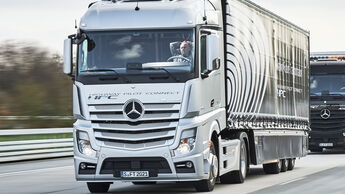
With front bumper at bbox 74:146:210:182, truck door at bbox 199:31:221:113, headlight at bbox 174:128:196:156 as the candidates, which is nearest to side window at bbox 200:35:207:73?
truck door at bbox 199:31:221:113

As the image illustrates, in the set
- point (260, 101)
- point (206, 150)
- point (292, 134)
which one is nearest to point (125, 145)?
point (206, 150)

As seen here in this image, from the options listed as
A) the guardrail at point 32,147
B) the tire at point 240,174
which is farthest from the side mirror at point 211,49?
the guardrail at point 32,147

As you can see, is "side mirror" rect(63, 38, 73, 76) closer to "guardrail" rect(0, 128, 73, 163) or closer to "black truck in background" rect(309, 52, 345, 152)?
"guardrail" rect(0, 128, 73, 163)

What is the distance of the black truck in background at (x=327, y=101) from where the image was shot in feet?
101

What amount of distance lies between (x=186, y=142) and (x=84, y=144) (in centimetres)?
167

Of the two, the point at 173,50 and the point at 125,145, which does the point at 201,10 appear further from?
the point at 125,145

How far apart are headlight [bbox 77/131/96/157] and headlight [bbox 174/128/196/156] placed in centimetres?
139

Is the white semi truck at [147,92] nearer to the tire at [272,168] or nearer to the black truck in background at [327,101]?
the tire at [272,168]

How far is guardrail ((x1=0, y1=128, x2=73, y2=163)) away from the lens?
85.3 ft

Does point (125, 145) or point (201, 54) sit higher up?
point (201, 54)

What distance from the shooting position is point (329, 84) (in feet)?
101

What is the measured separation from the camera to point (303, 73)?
80.9 feet

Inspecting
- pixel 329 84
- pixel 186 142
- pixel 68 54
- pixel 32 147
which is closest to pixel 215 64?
pixel 186 142

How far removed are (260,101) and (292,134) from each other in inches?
142
